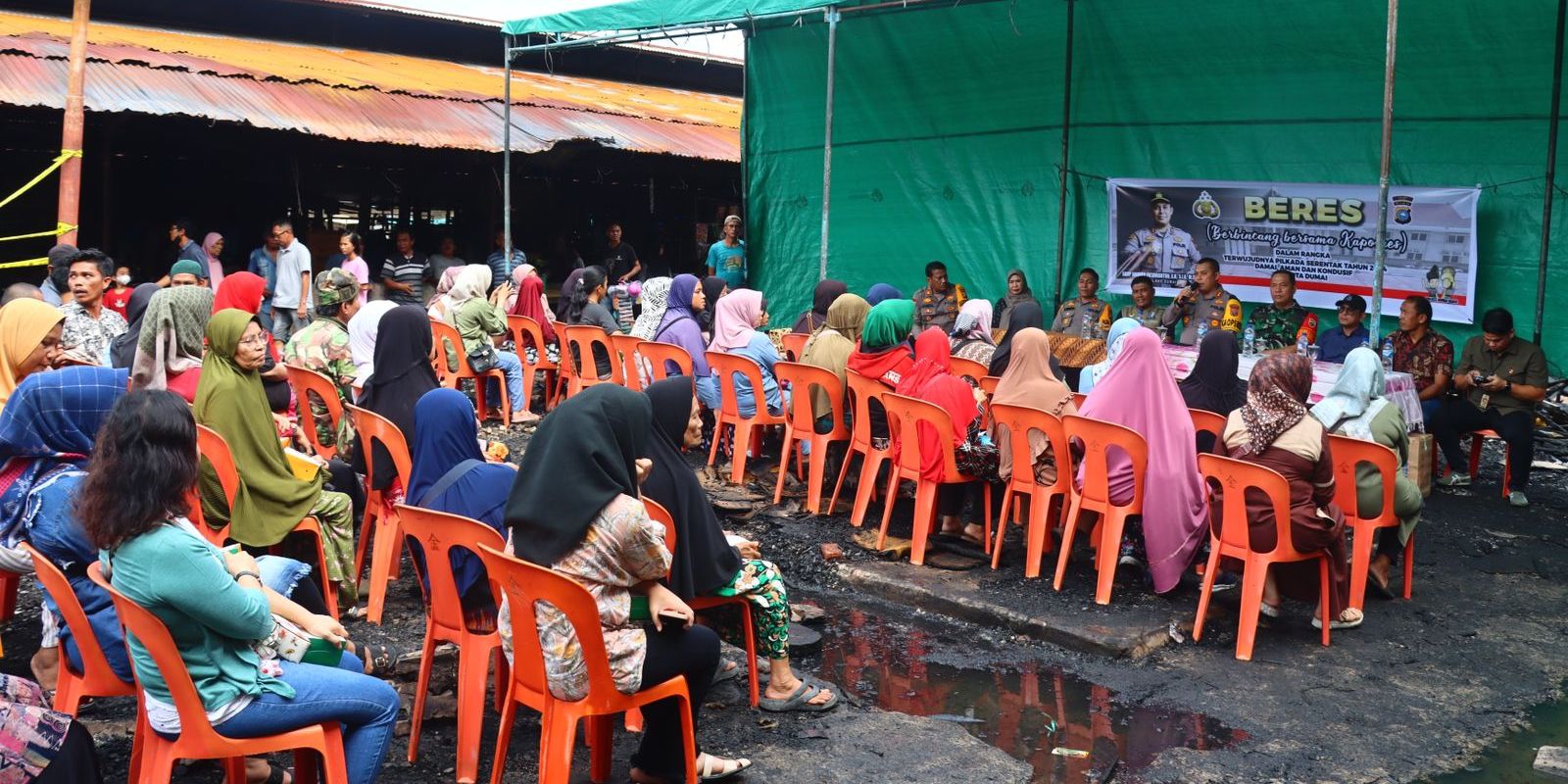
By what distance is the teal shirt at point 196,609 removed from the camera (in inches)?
116

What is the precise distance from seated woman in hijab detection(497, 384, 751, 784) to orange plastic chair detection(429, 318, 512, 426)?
615 centimetres

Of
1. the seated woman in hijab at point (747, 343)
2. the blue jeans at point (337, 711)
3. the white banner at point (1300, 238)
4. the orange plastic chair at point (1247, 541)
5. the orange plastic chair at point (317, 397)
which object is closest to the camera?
the blue jeans at point (337, 711)

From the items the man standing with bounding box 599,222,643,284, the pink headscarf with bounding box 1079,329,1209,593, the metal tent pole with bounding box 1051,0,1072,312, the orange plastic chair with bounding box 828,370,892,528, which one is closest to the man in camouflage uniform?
the orange plastic chair with bounding box 828,370,892,528

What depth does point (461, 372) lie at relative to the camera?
945cm

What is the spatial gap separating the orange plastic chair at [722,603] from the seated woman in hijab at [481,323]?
547 cm

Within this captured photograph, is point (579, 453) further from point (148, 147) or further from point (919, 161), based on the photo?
point (148, 147)

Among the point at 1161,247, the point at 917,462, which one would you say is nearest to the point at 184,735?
the point at 917,462

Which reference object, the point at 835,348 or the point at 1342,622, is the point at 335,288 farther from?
the point at 1342,622

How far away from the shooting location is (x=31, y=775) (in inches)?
105

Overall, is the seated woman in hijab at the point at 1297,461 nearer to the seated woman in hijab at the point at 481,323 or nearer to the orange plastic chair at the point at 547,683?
the orange plastic chair at the point at 547,683

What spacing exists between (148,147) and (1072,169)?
33.3 feet

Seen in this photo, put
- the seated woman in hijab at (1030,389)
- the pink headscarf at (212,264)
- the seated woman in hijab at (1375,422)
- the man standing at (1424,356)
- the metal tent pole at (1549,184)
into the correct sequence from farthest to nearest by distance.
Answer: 1. the pink headscarf at (212,264)
2. the metal tent pole at (1549,184)
3. the man standing at (1424,356)
4. the seated woman in hijab at (1030,389)
5. the seated woman in hijab at (1375,422)

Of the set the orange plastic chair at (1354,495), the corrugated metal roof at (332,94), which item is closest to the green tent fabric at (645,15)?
the corrugated metal roof at (332,94)

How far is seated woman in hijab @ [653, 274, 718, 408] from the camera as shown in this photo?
8445 millimetres
